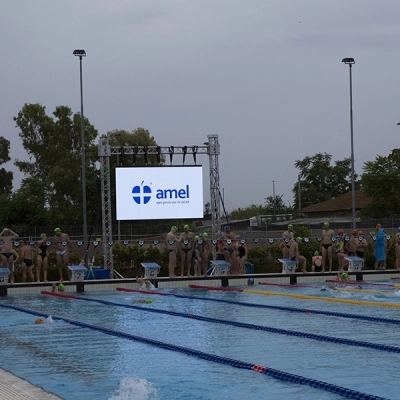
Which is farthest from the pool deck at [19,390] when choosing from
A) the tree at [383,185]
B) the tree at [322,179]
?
the tree at [322,179]

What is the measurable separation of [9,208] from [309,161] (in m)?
36.4

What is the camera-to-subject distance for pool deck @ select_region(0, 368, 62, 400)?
259 inches

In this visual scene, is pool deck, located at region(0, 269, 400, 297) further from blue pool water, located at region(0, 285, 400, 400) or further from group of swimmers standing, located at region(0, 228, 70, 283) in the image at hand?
blue pool water, located at region(0, 285, 400, 400)

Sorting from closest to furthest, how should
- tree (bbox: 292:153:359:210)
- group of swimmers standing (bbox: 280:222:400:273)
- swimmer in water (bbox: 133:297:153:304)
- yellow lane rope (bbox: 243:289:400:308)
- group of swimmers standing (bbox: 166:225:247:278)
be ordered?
1. yellow lane rope (bbox: 243:289:400:308)
2. swimmer in water (bbox: 133:297:153:304)
3. group of swimmers standing (bbox: 166:225:247:278)
4. group of swimmers standing (bbox: 280:222:400:273)
5. tree (bbox: 292:153:359:210)

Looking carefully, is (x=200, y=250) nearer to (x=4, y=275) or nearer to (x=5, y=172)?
(x=4, y=275)

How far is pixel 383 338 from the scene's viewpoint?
33.9ft


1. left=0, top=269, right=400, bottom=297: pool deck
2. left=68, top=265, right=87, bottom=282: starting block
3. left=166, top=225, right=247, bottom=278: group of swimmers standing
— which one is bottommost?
left=0, top=269, right=400, bottom=297: pool deck

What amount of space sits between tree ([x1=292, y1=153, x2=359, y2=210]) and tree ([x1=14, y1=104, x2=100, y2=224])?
1027 inches

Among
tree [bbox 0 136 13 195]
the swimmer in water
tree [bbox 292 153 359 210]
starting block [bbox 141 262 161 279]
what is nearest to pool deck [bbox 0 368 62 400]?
the swimmer in water

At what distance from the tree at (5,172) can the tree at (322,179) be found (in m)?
28.8

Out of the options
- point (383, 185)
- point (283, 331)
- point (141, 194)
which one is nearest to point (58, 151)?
point (383, 185)

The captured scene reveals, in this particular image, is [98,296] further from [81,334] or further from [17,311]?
[81,334]

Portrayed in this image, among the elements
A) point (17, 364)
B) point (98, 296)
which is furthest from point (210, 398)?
point (98, 296)

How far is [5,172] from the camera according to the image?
54.7 meters
